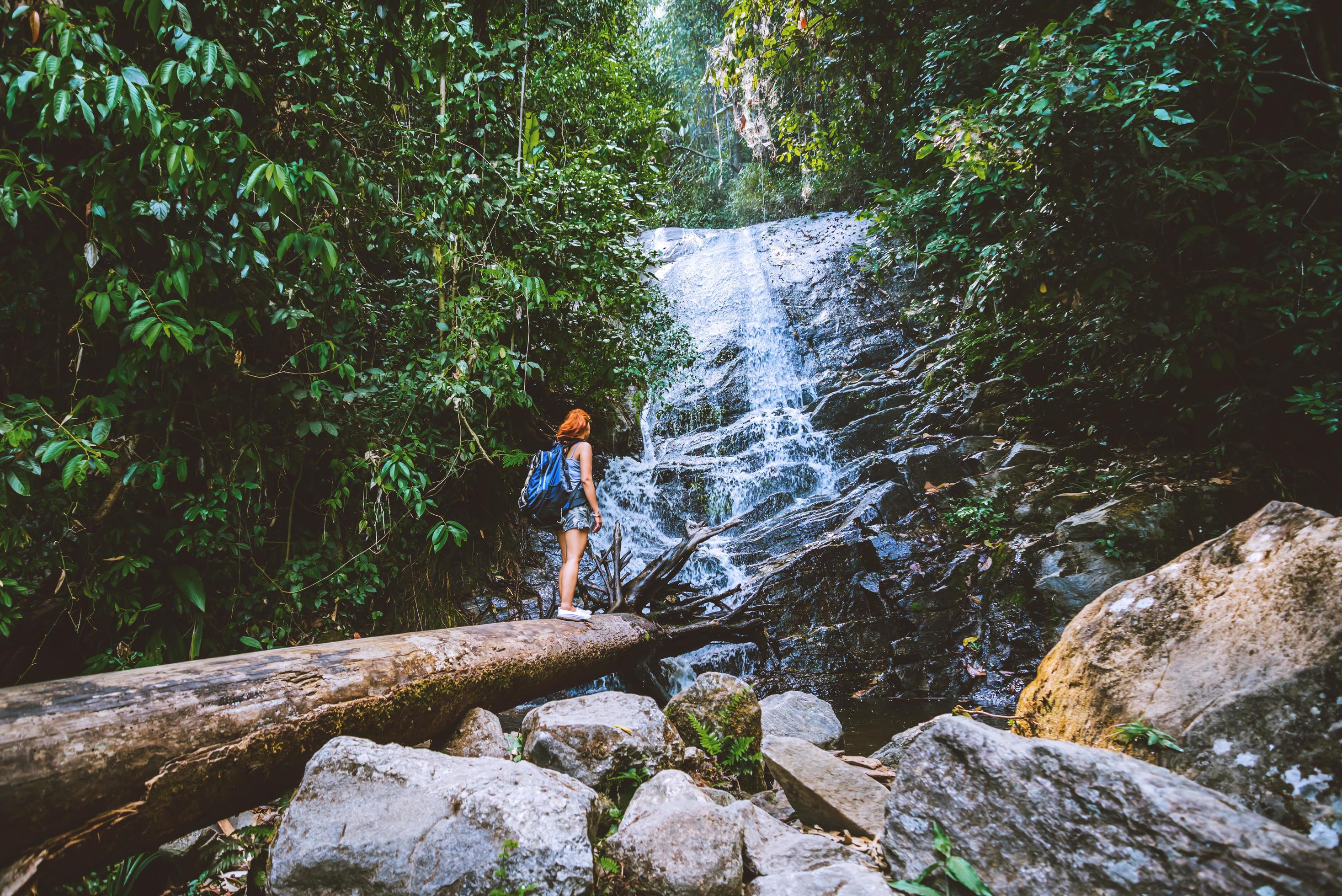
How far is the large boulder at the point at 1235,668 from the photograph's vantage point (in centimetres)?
159

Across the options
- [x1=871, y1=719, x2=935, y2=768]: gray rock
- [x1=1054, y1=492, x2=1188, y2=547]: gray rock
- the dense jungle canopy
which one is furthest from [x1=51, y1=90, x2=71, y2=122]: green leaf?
[x1=1054, y1=492, x2=1188, y2=547]: gray rock

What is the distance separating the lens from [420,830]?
5.75 feet

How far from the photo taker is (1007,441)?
7078 millimetres

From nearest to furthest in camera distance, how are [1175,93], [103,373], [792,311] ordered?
1. [103,373]
2. [1175,93]
3. [792,311]

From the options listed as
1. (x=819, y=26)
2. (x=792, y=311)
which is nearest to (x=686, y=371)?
(x=792, y=311)

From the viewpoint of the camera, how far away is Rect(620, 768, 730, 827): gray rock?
2.06 meters

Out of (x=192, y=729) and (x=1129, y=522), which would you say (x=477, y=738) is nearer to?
(x=192, y=729)

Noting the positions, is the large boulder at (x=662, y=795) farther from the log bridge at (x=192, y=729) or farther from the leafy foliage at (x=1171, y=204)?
the leafy foliage at (x=1171, y=204)

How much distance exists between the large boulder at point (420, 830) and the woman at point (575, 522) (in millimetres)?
2490

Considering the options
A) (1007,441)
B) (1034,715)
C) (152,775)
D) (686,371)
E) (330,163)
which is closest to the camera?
(152,775)

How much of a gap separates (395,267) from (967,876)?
6.21 m

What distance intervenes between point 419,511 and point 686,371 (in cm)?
943

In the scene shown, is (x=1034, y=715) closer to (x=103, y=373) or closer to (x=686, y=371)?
→ (x=103, y=373)

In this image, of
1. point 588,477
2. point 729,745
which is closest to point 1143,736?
point 729,745
